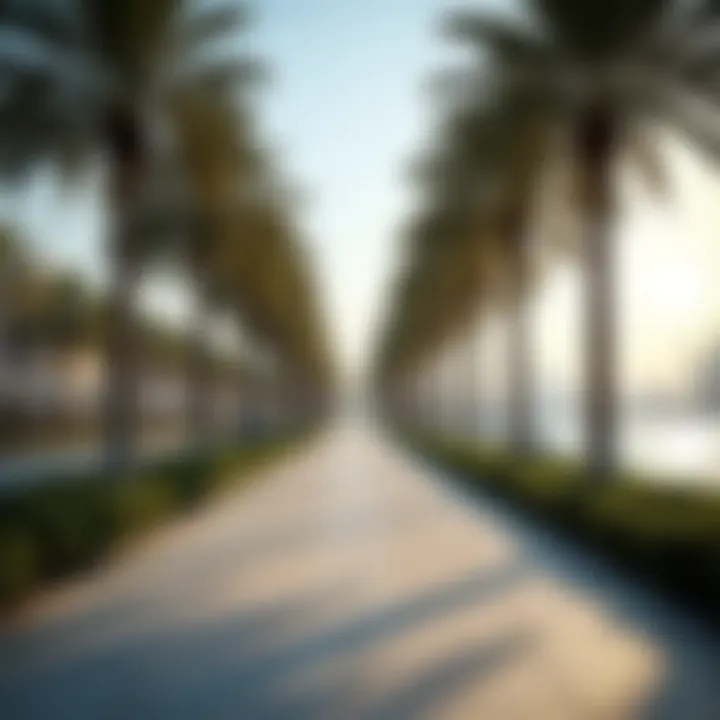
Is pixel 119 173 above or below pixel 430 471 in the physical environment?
above

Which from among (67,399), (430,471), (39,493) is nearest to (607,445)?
(39,493)

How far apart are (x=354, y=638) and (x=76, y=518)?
14.6 ft

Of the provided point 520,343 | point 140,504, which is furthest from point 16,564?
point 520,343

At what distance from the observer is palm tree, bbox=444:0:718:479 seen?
14070mm

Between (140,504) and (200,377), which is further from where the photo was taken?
(200,377)

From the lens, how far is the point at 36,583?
9906 mm

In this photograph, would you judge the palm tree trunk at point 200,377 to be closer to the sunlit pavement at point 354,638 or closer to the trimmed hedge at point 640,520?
the trimmed hedge at point 640,520

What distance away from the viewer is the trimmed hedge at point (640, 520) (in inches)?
352

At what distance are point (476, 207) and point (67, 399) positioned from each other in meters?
36.1

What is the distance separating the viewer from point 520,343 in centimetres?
2588

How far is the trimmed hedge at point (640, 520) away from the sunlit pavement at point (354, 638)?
29cm

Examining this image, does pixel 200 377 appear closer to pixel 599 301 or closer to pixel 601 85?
pixel 599 301

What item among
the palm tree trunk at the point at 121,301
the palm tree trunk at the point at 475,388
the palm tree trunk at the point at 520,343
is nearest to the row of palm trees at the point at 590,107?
the palm tree trunk at the point at 520,343

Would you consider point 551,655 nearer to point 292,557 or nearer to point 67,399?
point 292,557
